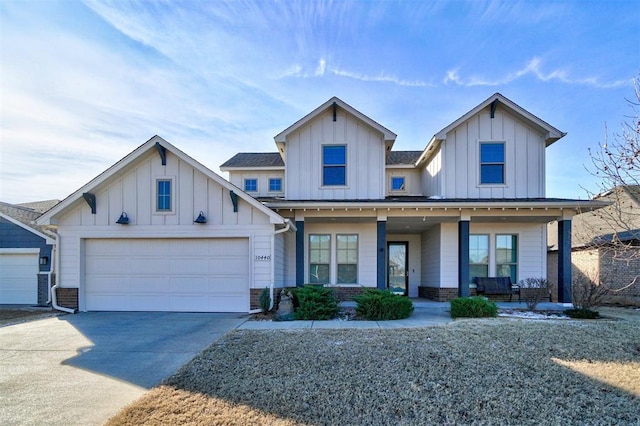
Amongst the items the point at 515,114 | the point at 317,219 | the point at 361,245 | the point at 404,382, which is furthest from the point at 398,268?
the point at 404,382

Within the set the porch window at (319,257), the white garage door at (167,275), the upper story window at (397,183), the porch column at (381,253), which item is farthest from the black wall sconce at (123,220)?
the upper story window at (397,183)

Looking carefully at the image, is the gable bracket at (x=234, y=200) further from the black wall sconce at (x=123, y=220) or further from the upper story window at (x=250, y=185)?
the upper story window at (x=250, y=185)

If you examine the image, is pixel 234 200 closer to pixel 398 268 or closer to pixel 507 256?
pixel 398 268

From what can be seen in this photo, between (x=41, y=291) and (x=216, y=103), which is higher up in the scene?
(x=216, y=103)

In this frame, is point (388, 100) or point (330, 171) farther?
point (388, 100)

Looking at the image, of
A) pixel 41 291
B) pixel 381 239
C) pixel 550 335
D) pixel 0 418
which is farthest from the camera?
pixel 41 291

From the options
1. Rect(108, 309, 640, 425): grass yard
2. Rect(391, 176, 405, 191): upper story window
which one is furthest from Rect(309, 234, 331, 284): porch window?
Rect(108, 309, 640, 425): grass yard

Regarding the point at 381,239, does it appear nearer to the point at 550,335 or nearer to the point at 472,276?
the point at 472,276

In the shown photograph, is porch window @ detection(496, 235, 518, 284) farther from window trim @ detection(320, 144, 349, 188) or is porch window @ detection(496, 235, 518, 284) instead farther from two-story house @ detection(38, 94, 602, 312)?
window trim @ detection(320, 144, 349, 188)

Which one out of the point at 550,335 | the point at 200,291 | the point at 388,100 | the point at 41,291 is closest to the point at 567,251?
the point at 550,335

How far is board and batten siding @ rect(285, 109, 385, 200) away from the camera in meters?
12.5

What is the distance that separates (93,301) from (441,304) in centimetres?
1085

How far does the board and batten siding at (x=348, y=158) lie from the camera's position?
12.5 m

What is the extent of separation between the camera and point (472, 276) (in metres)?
12.8
